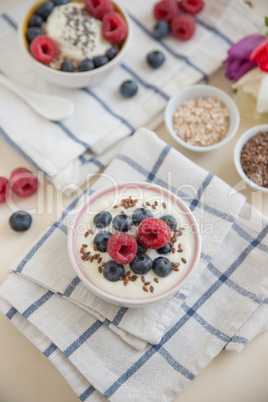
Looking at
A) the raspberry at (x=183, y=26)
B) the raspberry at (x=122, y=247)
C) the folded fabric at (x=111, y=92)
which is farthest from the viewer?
the raspberry at (x=183, y=26)

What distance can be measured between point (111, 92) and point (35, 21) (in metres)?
0.31


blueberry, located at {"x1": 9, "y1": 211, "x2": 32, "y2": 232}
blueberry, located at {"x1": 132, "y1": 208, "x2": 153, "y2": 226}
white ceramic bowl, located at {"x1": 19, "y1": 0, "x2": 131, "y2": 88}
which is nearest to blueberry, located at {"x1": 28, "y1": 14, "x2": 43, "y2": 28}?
white ceramic bowl, located at {"x1": 19, "y1": 0, "x2": 131, "y2": 88}

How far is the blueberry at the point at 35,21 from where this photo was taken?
1.29m

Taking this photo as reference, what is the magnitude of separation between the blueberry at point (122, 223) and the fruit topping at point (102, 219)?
2cm

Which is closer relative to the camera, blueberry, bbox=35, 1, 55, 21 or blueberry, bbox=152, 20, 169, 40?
blueberry, bbox=35, 1, 55, 21

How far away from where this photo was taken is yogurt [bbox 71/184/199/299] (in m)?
0.97

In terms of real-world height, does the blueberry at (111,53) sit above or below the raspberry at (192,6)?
below

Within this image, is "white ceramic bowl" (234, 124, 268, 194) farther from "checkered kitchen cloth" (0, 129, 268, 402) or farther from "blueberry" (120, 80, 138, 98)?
"blueberry" (120, 80, 138, 98)

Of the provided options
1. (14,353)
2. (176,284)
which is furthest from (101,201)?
(14,353)

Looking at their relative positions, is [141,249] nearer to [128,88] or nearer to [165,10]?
[128,88]

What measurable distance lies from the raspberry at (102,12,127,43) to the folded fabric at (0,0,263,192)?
0.45 feet

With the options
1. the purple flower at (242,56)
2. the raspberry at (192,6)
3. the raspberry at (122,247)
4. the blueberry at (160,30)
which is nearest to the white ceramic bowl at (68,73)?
the blueberry at (160,30)

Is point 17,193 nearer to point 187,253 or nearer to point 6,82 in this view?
point 6,82

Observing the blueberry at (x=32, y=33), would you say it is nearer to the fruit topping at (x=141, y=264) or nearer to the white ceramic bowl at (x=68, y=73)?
the white ceramic bowl at (x=68, y=73)
